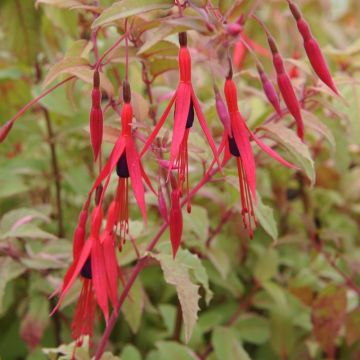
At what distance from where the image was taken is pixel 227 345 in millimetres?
905

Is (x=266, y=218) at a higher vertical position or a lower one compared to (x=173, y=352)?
higher

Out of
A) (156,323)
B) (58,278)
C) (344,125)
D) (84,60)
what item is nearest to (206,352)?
Result: (156,323)

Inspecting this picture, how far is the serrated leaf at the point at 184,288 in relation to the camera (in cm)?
60

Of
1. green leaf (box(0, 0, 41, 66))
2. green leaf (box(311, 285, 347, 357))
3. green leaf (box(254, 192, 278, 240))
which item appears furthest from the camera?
green leaf (box(0, 0, 41, 66))

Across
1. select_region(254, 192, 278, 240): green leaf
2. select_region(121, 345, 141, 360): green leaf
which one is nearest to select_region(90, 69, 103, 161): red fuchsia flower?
select_region(254, 192, 278, 240): green leaf

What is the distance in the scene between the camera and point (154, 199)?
2.62 ft

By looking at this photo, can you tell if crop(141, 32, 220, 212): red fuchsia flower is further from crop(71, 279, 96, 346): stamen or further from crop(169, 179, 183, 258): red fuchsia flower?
crop(71, 279, 96, 346): stamen

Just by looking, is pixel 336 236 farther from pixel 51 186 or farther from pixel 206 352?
pixel 51 186

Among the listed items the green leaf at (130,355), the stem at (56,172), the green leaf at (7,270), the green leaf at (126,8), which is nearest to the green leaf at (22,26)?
the stem at (56,172)

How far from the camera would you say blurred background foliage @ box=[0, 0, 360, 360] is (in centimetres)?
83

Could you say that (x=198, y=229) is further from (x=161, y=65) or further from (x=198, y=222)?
(x=161, y=65)

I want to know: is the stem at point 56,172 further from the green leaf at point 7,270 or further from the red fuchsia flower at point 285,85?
the red fuchsia flower at point 285,85

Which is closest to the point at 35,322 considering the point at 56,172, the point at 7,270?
the point at 7,270

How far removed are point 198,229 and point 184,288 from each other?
203mm
